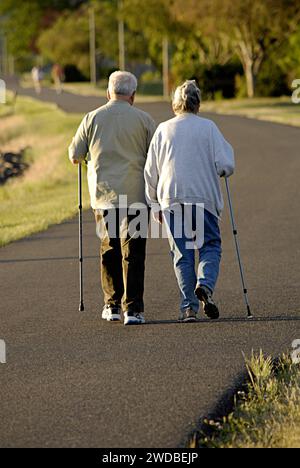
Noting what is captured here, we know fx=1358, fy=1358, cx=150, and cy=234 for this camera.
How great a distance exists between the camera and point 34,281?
41.9 feet

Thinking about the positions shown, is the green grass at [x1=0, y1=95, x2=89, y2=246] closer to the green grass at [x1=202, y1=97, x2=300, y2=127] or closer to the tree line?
the green grass at [x1=202, y1=97, x2=300, y2=127]

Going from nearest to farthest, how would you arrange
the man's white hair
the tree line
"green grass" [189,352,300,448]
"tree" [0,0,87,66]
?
"green grass" [189,352,300,448]
the man's white hair
the tree line
"tree" [0,0,87,66]

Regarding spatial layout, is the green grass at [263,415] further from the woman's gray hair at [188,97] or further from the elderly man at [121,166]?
the woman's gray hair at [188,97]

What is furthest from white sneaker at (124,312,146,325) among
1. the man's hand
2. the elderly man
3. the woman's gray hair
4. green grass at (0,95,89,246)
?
green grass at (0,95,89,246)

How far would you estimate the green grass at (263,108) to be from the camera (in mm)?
43619

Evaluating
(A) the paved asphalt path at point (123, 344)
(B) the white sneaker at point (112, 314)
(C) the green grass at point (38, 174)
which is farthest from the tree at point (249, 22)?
(B) the white sneaker at point (112, 314)

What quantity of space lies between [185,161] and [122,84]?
2.48 ft

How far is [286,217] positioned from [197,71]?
44258mm

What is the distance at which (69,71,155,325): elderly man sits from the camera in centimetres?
1020

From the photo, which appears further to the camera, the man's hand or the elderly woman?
the man's hand

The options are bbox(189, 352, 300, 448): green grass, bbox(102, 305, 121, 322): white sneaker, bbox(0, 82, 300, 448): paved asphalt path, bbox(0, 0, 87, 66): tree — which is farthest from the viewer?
bbox(0, 0, 87, 66): tree
